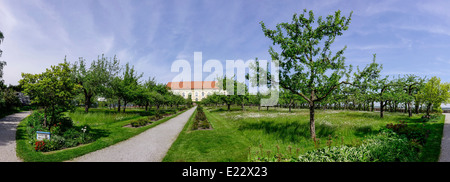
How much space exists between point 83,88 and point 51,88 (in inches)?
823

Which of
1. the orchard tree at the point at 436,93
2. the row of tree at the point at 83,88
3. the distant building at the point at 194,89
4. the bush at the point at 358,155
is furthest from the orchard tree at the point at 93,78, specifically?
the distant building at the point at 194,89

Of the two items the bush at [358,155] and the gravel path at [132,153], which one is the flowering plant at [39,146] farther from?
the bush at [358,155]

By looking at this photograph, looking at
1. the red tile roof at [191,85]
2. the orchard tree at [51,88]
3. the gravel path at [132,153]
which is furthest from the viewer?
the red tile roof at [191,85]

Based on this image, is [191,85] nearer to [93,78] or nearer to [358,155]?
[93,78]

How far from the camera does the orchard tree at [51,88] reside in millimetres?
10062

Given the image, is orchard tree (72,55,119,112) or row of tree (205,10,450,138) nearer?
row of tree (205,10,450,138)

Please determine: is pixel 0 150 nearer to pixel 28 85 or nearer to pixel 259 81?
pixel 28 85

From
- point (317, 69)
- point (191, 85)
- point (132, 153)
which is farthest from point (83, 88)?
point (191, 85)

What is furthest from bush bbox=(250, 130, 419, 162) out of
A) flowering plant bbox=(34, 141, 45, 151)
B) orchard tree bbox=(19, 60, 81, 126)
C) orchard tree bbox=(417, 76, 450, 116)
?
orchard tree bbox=(417, 76, 450, 116)

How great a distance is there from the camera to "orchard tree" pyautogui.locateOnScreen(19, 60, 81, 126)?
10062mm

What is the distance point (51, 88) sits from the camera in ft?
34.0

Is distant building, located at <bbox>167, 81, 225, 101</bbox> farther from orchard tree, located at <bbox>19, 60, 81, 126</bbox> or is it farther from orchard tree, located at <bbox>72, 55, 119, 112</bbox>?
orchard tree, located at <bbox>19, 60, 81, 126</bbox>
